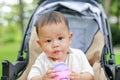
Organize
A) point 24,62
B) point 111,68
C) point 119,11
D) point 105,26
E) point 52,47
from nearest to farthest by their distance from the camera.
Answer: point 52,47
point 111,68
point 24,62
point 105,26
point 119,11

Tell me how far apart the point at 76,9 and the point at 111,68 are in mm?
1020

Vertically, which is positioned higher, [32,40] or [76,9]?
[76,9]

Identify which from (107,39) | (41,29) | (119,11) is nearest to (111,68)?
(107,39)

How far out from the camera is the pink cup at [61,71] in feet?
9.31

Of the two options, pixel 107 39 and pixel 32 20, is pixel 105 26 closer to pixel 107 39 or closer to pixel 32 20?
pixel 107 39

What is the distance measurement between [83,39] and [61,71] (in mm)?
1170

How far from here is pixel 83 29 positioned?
4.07m

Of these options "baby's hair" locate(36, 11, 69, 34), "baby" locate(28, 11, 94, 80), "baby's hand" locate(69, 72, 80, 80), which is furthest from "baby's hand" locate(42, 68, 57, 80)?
"baby's hair" locate(36, 11, 69, 34)

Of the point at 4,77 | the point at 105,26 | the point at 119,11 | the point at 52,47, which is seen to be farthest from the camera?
the point at 119,11

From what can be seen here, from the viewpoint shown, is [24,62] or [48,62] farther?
[24,62]

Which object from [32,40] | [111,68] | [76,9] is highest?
[76,9]

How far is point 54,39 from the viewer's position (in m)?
2.92

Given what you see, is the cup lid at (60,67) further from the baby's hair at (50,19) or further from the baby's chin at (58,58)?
the baby's hair at (50,19)

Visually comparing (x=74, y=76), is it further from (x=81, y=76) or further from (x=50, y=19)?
(x=50, y=19)
